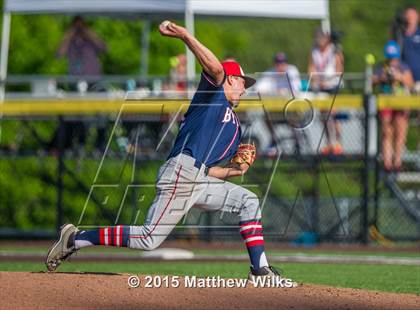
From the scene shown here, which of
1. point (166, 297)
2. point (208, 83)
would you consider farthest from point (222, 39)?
point (166, 297)

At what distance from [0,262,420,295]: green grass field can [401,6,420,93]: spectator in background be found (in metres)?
5.40

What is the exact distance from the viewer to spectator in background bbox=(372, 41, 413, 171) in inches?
712

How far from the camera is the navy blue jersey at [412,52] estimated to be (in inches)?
738

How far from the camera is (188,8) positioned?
64.0ft

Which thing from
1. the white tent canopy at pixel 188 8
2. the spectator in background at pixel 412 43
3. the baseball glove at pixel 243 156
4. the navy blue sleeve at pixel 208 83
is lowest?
the baseball glove at pixel 243 156

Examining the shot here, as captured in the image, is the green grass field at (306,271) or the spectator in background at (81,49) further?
the spectator in background at (81,49)

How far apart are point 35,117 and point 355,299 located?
33.4 ft

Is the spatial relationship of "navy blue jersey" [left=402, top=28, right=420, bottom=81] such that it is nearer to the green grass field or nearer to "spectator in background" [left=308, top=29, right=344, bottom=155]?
"spectator in background" [left=308, top=29, right=344, bottom=155]

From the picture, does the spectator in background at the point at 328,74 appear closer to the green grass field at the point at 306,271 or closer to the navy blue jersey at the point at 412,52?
the navy blue jersey at the point at 412,52

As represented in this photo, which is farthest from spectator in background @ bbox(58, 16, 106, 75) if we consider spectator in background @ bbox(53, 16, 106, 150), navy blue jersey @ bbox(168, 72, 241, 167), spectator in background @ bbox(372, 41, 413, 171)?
navy blue jersey @ bbox(168, 72, 241, 167)

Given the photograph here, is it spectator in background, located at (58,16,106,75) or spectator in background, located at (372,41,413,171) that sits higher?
spectator in background, located at (58,16,106,75)

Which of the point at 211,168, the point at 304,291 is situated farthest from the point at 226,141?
the point at 304,291

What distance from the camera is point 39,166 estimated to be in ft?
61.8

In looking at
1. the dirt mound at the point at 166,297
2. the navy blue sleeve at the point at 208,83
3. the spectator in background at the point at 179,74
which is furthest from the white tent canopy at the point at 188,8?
the dirt mound at the point at 166,297
